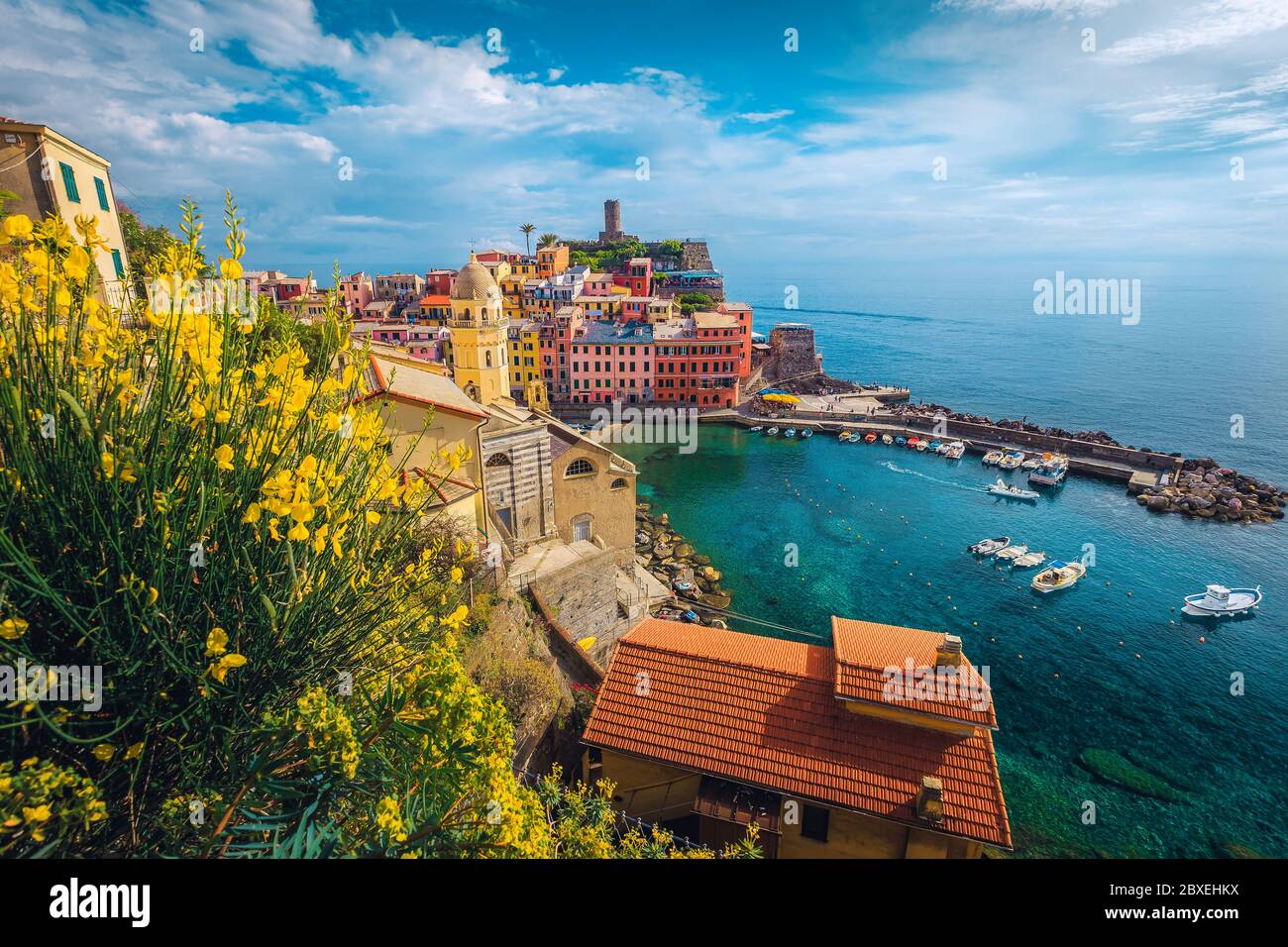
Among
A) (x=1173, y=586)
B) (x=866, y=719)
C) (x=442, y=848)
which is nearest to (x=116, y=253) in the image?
(x=442, y=848)

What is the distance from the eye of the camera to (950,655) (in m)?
14.9

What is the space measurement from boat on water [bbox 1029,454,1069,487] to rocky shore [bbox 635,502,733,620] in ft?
110

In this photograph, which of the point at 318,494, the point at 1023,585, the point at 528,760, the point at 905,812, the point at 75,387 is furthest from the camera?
the point at 1023,585

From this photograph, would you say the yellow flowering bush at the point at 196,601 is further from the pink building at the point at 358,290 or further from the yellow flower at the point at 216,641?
the pink building at the point at 358,290

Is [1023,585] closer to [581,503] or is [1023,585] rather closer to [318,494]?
[581,503]

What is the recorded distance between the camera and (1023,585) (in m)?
35.7

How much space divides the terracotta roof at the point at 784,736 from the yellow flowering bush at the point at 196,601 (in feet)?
32.8

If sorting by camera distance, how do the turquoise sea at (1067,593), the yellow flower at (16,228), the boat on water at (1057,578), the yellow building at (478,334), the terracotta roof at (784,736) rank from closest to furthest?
1. the yellow flower at (16,228)
2. the terracotta roof at (784,736)
3. the turquoise sea at (1067,593)
4. the yellow building at (478,334)
5. the boat on water at (1057,578)

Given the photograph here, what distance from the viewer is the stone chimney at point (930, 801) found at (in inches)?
501

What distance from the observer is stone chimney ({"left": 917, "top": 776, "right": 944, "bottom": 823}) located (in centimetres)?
1272

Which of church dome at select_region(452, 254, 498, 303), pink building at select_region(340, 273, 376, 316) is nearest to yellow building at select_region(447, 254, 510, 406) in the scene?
church dome at select_region(452, 254, 498, 303)

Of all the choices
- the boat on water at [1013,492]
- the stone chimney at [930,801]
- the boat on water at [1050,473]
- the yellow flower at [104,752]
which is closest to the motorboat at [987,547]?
the boat on water at [1013,492]

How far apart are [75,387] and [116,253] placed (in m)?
22.4

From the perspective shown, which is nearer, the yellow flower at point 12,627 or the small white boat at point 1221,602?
the yellow flower at point 12,627
